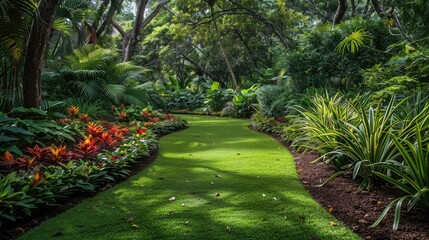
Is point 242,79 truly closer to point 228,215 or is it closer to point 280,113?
point 280,113

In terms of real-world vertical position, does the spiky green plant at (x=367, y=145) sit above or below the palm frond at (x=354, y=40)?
below

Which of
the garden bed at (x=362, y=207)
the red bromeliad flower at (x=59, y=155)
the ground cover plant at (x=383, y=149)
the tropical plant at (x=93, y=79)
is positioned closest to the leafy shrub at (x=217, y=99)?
the tropical plant at (x=93, y=79)

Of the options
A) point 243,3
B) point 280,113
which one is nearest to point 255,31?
point 243,3

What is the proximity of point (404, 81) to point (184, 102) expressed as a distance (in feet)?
44.2

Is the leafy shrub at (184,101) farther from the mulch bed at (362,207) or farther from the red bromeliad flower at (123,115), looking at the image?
the mulch bed at (362,207)

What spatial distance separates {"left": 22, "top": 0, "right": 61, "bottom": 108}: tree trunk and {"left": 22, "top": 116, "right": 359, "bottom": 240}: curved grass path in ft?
7.71

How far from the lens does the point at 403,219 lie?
2.99 meters

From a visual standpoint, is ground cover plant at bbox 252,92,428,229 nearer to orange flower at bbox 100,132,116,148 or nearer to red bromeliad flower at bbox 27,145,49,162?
orange flower at bbox 100,132,116,148

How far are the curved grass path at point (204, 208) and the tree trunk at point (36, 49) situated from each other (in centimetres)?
235

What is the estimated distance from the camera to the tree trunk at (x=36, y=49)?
5.39 meters

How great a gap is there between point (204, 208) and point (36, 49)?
3897 millimetres

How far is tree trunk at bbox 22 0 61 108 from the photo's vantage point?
17.7 feet

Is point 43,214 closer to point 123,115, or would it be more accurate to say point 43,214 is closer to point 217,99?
point 123,115

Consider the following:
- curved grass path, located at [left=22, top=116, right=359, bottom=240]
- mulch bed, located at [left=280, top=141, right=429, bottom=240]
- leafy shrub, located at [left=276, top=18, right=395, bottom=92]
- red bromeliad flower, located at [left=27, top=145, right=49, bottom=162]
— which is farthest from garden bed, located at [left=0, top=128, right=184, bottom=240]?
leafy shrub, located at [left=276, top=18, right=395, bottom=92]
